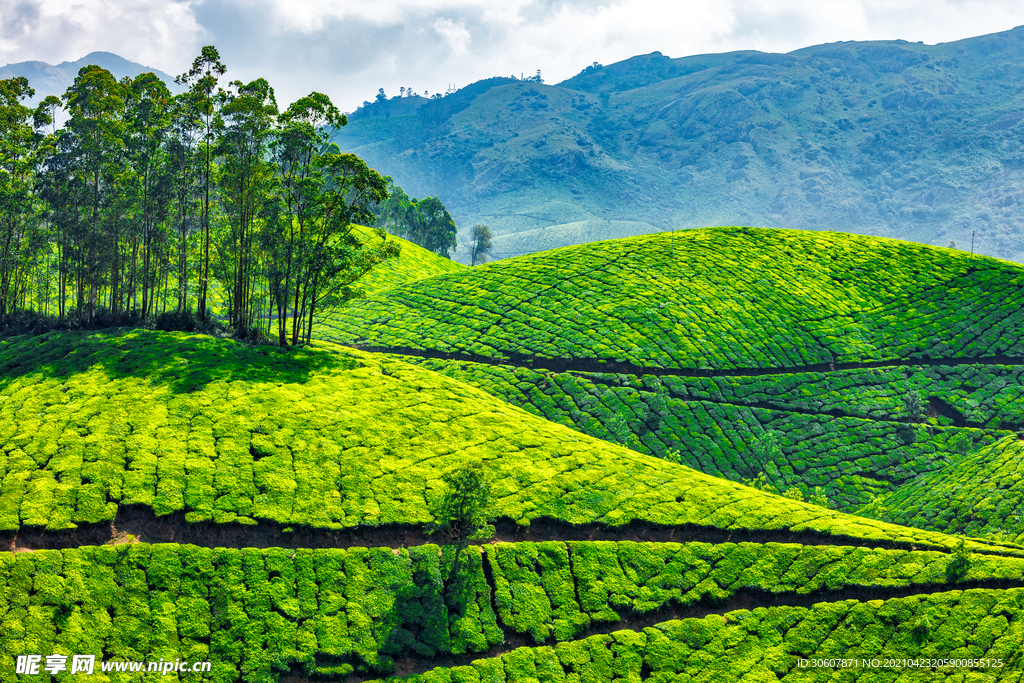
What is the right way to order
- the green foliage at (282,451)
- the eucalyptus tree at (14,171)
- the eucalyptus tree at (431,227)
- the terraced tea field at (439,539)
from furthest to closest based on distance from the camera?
the eucalyptus tree at (431,227) < the eucalyptus tree at (14,171) < the green foliage at (282,451) < the terraced tea field at (439,539)

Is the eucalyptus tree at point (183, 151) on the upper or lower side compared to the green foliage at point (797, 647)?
upper

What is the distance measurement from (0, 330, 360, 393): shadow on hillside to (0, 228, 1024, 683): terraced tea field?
227 millimetres

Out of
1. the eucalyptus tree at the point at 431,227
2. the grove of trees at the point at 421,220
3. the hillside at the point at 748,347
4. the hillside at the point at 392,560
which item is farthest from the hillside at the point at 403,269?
the hillside at the point at 392,560

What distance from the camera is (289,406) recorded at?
136 feet

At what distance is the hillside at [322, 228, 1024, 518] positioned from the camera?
5741 centimetres

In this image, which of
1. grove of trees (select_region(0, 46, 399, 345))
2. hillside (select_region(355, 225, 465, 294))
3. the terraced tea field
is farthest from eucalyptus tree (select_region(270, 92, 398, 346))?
hillside (select_region(355, 225, 465, 294))

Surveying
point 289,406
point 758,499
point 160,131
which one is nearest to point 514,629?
point 758,499

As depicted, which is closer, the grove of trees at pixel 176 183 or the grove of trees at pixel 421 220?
the grove of trees at pixel 176 183

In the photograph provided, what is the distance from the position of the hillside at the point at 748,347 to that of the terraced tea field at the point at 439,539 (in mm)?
625

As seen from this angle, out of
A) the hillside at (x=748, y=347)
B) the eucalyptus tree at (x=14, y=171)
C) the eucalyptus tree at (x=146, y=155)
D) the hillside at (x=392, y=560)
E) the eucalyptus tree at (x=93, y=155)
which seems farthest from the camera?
the hillside at (x=748, y=347)

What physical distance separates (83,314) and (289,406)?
76.9 ft

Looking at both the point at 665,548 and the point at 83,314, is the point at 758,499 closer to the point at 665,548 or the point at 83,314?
the point at 665,548

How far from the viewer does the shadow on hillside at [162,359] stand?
137 feet

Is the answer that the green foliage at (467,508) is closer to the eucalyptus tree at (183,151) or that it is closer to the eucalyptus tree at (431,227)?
the eucalyptus tree at (183,151)
